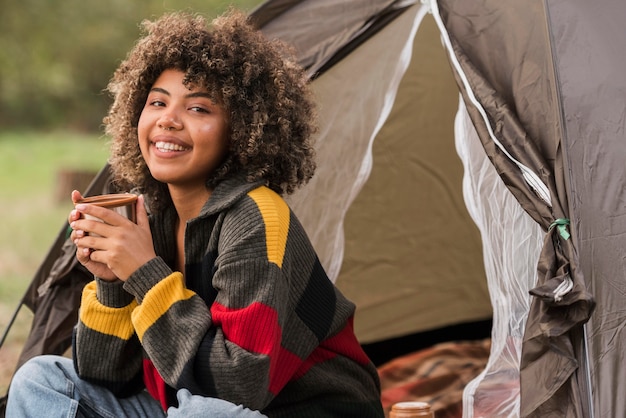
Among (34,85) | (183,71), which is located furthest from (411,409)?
(34,85)

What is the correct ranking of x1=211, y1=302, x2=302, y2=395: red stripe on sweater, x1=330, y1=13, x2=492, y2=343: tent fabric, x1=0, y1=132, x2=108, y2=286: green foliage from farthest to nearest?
x1=0, y1=132, x2=108, y2=286: green foliage
x1=330, y1=13, x2=492, y2=343: tent fabric
x1=211, y1=302, x2=302, y2=395: red stripe on sweater

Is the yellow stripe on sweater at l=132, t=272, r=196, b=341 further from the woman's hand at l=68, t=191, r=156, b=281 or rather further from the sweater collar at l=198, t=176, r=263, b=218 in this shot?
the sweater collar at l=198, t=176, r=263, b=218

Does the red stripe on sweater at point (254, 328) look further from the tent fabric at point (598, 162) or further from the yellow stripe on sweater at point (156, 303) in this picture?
the tent fabric at point (598, 162)

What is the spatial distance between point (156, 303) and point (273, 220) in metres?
0.27

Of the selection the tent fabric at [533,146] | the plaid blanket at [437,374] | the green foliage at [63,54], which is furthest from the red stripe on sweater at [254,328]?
the green foliage at [63,54]

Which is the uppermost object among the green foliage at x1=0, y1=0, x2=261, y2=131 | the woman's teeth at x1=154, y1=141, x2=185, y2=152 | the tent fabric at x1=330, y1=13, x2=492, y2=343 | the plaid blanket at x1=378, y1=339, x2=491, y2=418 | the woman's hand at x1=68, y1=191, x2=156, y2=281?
the green foliage at x1=0, y1=0, x2=261, y2=131

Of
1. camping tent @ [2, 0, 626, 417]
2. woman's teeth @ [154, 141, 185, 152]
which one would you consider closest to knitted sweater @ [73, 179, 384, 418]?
woman's teeth @ [154, 141, 185, 152]

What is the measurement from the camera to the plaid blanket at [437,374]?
2913 millimetres

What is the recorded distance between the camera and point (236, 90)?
77.1 inches

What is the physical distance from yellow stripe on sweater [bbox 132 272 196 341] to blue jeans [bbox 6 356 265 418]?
188 millimetres

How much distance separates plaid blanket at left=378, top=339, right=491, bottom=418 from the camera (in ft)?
9.56

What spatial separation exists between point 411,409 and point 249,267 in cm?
65

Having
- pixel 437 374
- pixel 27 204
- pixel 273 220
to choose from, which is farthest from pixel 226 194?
pixel 27 204

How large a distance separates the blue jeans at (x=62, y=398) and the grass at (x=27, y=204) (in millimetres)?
760
